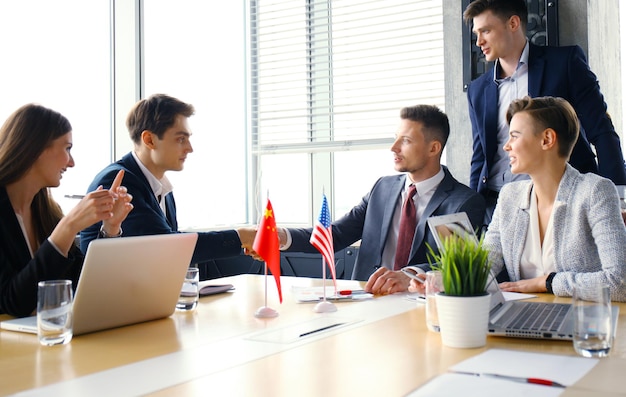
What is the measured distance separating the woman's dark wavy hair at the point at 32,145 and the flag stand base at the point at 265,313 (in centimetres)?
88

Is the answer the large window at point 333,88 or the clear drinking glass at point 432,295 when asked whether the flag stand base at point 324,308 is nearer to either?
the clear drinking glass at point 432,295

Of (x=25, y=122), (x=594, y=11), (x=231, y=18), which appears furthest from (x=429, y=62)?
(x=25, y=122)

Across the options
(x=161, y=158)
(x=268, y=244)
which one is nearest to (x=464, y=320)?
(x=268, y=244)

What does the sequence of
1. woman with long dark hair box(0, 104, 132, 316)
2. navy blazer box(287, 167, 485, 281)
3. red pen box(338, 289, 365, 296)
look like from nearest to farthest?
woman with long dark hair box(0, 104, 132, 316)
red pen box(338, 289, 365, 296)
navy blazer box(287, 167, 485, 281)

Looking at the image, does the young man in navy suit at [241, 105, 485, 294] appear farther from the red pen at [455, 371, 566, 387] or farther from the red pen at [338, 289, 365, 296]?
the red pen at [455, 371, 566, 387]

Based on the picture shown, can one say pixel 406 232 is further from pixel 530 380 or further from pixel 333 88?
pixel 333 88

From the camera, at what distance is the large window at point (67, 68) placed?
3305 millimetres

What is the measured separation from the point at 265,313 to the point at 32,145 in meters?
1.02

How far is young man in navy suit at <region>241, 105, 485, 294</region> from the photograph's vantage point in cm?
294

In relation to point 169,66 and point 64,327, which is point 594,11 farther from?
point 64,327

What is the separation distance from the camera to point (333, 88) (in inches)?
190

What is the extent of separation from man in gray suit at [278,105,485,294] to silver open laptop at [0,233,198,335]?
1.13m

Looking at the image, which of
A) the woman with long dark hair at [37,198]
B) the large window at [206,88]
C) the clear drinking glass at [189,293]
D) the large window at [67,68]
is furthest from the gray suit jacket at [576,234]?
the large window at [206,88]

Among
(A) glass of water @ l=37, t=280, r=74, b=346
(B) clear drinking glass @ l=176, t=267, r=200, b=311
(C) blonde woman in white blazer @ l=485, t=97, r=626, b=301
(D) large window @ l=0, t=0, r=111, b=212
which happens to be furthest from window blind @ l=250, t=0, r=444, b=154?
(A) glass of water @ l=37, t=280, r=74, b=346
